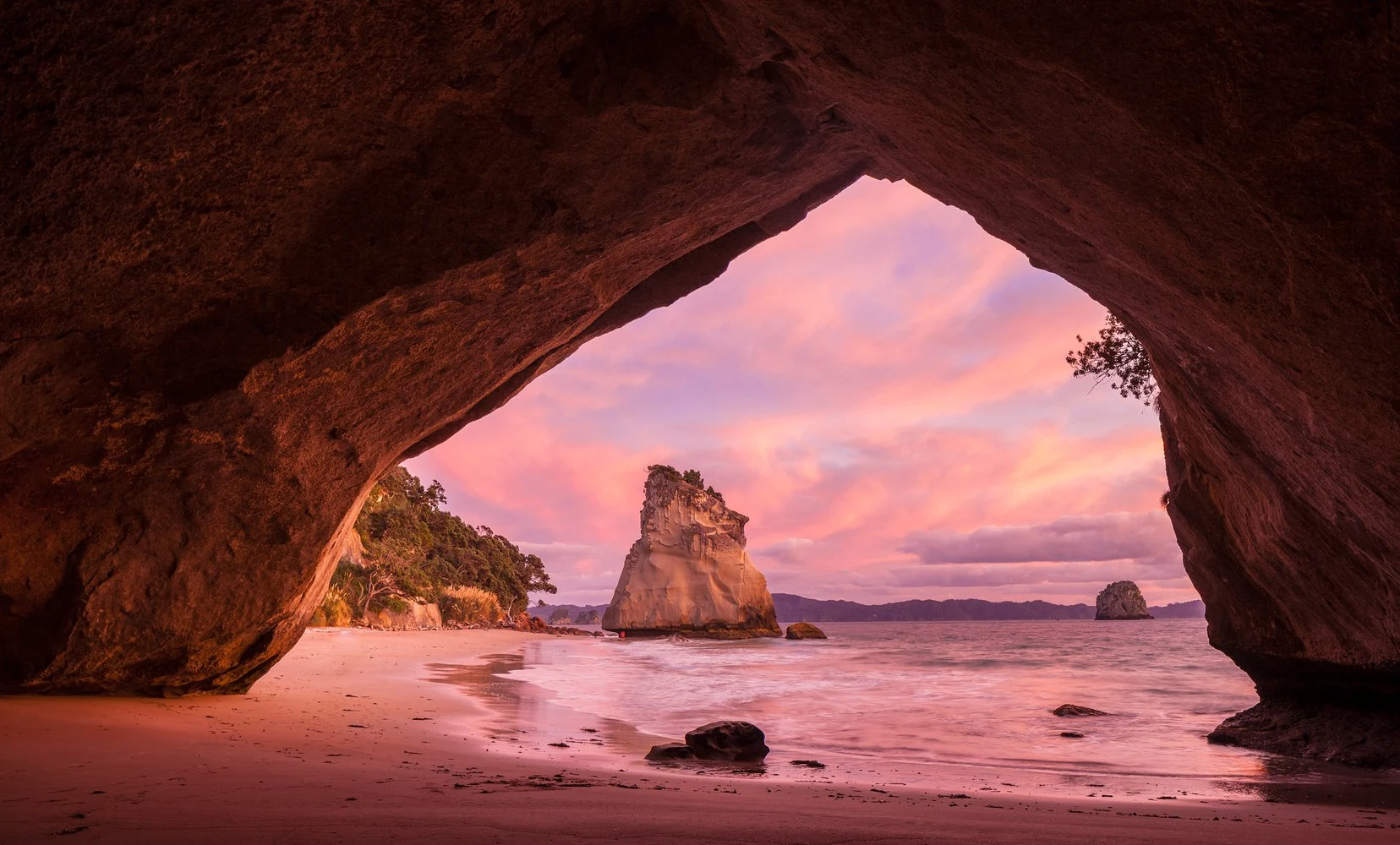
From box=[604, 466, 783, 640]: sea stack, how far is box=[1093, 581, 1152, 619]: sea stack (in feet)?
288

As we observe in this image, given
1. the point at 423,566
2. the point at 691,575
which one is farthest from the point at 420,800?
the point at 691,575

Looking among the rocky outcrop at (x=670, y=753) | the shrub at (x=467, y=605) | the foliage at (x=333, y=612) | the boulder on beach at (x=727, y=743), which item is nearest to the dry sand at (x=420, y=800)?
the rocky outcrop at (x=670, y=753)

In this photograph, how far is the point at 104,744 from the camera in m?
5.76

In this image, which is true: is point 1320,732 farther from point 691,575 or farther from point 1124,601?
point 1124,601

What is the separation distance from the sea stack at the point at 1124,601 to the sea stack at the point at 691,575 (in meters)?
87.6

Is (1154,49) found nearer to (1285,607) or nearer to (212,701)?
(1285,607)

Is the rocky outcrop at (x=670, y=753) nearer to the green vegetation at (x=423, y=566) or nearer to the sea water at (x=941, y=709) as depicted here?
the sea water at (x=941, y=709)

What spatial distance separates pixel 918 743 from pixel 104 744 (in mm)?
9126

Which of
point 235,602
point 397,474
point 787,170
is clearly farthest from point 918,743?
point 397,474

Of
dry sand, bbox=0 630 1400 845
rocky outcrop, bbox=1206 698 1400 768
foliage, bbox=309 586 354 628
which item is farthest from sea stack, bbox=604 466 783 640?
dry sand, bbox=0 630 1400 845

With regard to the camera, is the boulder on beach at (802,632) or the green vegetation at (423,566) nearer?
the green vegetation at (423,566)

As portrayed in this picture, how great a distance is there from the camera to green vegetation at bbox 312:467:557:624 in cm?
3709

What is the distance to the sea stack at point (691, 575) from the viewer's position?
66.6 metres

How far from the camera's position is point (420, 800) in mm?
4500
